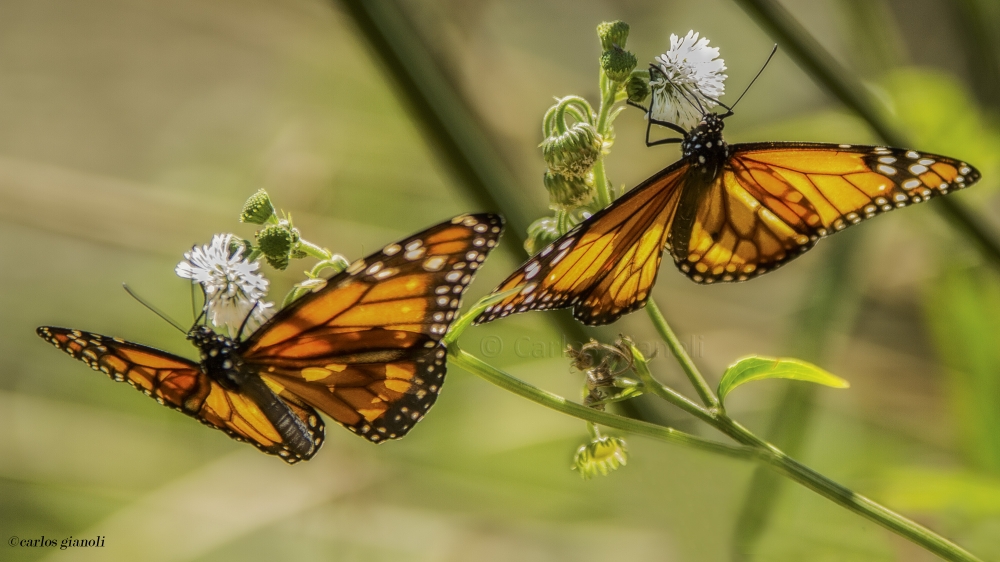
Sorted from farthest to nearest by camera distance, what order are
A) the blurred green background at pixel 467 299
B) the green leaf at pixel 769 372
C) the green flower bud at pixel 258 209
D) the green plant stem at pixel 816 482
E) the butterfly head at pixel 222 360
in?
the blurred green background at pixel 467 299
the butterfly head at pixel 222 360
the green flower bud at pixel 258 209
the green leaf at pixel 769 372
the green plant stem at pixel 816 482

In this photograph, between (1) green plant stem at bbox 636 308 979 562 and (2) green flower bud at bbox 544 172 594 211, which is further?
(2) green flower bud at bbox 544 172 594 211

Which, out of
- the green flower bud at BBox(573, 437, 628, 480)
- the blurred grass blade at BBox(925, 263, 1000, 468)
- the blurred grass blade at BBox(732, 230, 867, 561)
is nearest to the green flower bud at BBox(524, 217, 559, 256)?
the green flower bud at BBox(573, 437, 628, 480)

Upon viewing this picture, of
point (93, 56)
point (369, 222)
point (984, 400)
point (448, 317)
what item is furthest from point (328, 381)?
point (93, 56)

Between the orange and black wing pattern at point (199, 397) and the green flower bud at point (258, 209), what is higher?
the green flower bud at point (258, 209)

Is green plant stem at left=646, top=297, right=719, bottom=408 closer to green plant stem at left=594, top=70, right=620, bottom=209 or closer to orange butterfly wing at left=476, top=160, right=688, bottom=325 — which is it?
orange butterfly wing at left=476, top=160, right=688, bottom=325

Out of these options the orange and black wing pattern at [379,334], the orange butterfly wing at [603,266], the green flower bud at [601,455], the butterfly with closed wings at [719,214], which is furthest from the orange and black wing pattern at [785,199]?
the orange and black wing pattern at [379,334]

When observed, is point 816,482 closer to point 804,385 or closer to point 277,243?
point 804,385

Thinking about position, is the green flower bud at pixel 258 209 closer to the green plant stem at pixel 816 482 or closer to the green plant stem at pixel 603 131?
the green plant stem at pixel 603 131
